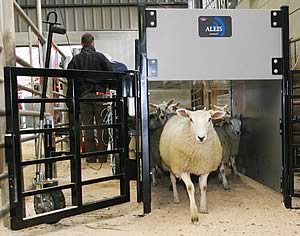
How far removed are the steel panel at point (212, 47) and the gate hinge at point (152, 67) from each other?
0.08ft

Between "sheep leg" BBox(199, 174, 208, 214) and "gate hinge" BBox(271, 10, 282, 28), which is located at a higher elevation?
"gate hinge" BBox(271, 10, 282, 28)

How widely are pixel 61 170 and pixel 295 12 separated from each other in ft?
11.4

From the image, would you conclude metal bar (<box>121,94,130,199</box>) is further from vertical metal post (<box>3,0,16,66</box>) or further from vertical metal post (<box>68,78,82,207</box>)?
vertical metal post (<box>3,0,16,66</box>)

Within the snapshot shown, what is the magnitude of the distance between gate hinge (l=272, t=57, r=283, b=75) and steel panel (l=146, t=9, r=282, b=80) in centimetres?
3

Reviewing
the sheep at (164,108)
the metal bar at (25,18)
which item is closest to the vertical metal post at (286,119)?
the sheep at (164,108)

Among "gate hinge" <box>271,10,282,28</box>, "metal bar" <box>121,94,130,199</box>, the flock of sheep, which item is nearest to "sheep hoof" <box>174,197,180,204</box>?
the flock of sheep

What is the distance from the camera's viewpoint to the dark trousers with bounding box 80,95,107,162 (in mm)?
4516

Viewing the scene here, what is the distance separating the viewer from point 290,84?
3.12 m

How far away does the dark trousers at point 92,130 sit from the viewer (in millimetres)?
4516

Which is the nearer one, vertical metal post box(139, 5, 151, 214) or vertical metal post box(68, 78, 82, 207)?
vertical metal post box(68, 78, 82, 207)

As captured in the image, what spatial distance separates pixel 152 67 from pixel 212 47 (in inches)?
19.9

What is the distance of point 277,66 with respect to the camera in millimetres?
3158

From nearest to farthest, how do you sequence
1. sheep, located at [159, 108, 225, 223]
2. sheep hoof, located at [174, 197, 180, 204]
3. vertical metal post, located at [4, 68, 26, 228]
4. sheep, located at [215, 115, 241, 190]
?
vertical metal post, located at [4, 68, 26, 228] → sheep, located at [159, 108, 225, 223] → sheep hoof, located at [174, 197, 180, 204] → sheep, located at [215, 115, 241, 190]

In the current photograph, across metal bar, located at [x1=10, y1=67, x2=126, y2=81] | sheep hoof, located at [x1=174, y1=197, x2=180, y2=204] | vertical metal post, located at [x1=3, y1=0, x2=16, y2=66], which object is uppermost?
vertical metal post, located at [x1=3, y1=0, x2=16, y2=66]
